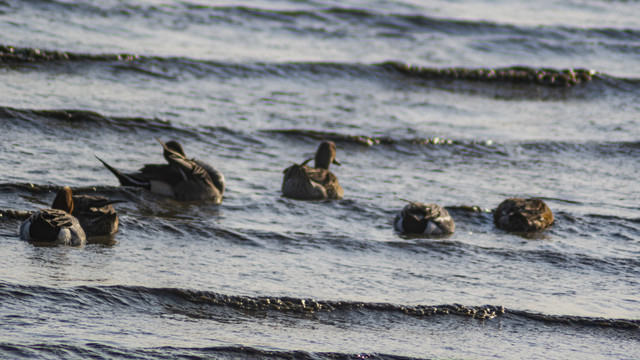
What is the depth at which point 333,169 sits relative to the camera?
12109mm

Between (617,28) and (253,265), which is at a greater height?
(617,28)

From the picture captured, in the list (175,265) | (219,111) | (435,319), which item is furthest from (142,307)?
(219,111)

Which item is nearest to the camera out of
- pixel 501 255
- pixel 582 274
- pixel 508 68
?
pixel 582 274

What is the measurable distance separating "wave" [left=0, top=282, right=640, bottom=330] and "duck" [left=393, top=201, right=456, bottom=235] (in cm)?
239

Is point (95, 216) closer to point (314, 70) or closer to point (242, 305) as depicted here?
point (242, 305)

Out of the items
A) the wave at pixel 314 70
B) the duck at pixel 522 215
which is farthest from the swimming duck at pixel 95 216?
the wave at pixel 314 70

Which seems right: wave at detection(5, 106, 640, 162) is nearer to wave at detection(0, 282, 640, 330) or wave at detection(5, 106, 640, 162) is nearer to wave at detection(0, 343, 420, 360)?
wave at detection(0, 282, 640, 330)

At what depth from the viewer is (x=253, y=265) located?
7.22 m

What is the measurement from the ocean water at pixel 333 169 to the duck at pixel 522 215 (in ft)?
0.58

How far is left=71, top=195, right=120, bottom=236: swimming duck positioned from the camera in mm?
7520

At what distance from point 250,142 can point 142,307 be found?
683 cm

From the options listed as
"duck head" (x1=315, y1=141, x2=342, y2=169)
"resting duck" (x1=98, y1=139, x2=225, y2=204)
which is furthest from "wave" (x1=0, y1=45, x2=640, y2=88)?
"resting duck" (x1=98, y1=139, x2=225, y2=204)

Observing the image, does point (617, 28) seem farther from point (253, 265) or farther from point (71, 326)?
point (71, 326)

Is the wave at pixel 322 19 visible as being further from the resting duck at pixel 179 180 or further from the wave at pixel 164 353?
the wave at pixel 164 353
